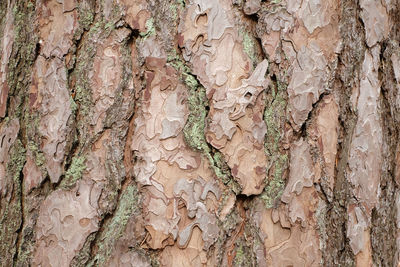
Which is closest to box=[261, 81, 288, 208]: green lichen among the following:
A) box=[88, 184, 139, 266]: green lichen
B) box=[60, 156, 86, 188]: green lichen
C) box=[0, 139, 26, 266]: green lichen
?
box=[88, 184, 139, 266]: green lichen

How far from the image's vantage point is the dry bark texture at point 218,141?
106 centimetres

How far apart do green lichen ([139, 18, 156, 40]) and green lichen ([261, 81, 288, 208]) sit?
28cm

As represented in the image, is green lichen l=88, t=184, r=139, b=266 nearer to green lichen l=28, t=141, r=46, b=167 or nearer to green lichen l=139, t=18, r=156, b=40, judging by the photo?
green lichen l=28, t=141, r=46, b=167

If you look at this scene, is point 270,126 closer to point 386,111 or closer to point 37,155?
point 386,111

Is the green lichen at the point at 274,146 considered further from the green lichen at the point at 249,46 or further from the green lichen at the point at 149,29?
the green lichen at the point at 149,29

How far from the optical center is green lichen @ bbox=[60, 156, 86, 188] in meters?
1.10

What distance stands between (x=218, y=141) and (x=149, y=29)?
0.91 ft

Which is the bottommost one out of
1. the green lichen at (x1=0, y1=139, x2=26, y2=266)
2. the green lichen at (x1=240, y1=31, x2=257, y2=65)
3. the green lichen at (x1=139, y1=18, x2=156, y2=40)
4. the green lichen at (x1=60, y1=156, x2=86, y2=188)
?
the green lichen at (x1=0, y1=139, x2=26, y2=266)

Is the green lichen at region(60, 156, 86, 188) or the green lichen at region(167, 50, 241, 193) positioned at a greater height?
the green lichen at region(167, 50, 241, 193)

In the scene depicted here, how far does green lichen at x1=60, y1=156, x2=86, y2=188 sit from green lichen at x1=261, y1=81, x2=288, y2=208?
38 cm

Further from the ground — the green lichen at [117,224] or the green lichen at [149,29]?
the green lichen at [149,29]

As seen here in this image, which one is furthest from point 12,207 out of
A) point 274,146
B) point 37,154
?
point 274,146

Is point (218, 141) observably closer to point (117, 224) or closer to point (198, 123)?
point (198, 123)

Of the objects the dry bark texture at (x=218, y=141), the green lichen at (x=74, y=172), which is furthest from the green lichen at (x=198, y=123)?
the green lichen at (x=74, y=172)
